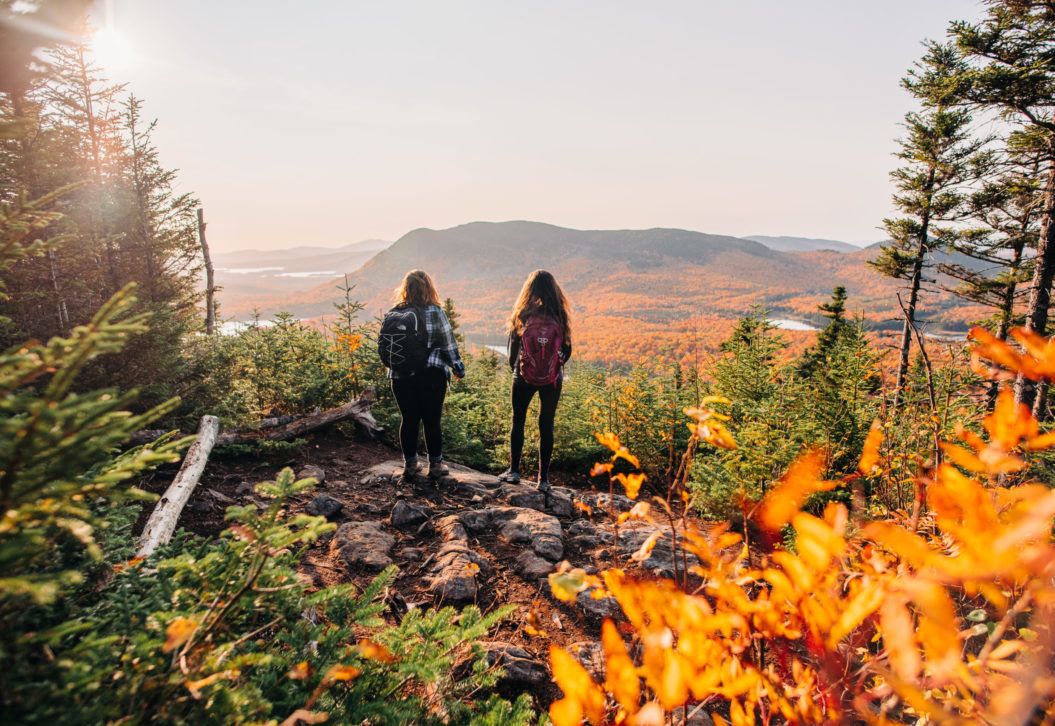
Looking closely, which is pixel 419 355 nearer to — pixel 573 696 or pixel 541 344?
pixel 541 344

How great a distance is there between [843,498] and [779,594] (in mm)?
3667

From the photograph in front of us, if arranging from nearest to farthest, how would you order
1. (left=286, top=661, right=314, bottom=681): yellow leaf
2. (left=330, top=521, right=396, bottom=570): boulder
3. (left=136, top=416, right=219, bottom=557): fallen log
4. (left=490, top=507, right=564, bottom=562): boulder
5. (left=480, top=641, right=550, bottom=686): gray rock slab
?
(left=286, top=661, right=314, bottom=681): yellow leaf, (left=480, top=641, right=550, bottom=686): gray rock slab, (left=136, top=416, right=219, bottom=557): fallen log, (left=330, top=521, right=396, bottom=570): boulder, (left=490, top=507, right=564, bottom=562): boulder

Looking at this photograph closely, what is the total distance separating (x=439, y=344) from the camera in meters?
3.92

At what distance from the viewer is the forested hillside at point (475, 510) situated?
789 millimetres

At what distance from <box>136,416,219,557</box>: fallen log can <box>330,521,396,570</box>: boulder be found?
0.96 metres

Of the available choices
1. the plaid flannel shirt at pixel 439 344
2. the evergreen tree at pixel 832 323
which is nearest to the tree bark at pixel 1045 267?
the evergreen tree at pixel 832 323

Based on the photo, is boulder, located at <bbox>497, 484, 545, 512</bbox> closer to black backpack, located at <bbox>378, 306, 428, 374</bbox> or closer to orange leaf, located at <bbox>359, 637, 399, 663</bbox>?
black backpack, located at <bbox>378, 306, 428, 374</bbox>

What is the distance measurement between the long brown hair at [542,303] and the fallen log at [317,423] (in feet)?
8.82

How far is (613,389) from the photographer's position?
6.41 metres

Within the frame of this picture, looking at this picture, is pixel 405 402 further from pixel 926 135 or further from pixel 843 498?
pixel 926 135

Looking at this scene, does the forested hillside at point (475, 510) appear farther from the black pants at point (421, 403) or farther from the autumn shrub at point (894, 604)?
the black pants at point (421, 403)

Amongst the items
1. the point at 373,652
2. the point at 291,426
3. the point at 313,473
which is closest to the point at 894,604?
the point at 373,652

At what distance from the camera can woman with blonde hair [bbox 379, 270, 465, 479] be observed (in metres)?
3.84

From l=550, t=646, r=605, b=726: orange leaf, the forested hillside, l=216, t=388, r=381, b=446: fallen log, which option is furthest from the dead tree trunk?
l=550, t=646, r=605, b=726: orange leaf
